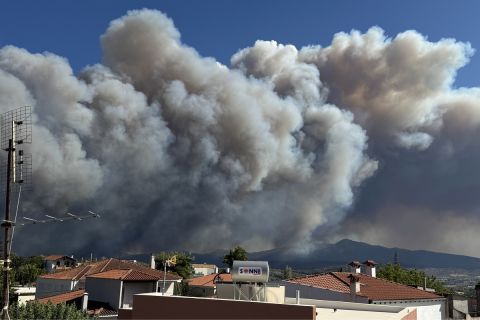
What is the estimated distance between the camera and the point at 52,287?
76.0m

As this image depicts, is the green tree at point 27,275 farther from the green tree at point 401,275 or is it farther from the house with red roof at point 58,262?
the green tree at point 401,275

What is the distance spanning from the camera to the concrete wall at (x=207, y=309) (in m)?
20.6

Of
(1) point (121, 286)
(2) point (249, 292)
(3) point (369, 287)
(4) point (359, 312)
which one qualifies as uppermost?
(3) point (369, 287)

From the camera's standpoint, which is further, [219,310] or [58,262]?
[58,262]

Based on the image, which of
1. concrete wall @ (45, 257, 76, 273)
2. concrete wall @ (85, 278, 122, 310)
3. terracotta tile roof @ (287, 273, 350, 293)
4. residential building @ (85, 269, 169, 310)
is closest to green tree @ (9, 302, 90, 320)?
terracotta tile roof @ (287, 273, 350, 293)

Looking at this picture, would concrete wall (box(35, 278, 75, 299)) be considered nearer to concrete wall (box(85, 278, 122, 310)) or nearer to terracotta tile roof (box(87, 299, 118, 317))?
concrete wall (box(85, 278, 122, 310))

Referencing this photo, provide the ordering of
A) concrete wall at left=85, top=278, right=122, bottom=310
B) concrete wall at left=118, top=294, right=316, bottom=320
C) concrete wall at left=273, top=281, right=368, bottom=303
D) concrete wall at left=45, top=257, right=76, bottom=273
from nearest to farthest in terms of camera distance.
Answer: concrete wall at left=118, top=294, right=316, bottom=320 → concrete wall at left=273, top=281, right=368, bottom=303 → concrete wall at left=85, top=278, right=122, bottom=310 → concrete wall at left=45, top=257, right=76, bottom=273

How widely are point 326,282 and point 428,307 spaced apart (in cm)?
1054

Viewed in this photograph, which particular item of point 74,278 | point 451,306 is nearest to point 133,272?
point 74,278

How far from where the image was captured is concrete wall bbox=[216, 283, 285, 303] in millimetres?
24047

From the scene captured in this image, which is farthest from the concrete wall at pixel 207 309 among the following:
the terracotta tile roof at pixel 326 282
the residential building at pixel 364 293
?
the terracotta tile roof at pixel 326 282

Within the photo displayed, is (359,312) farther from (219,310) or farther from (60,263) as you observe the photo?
(60,263)

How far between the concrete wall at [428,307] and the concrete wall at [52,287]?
4769 centimetres

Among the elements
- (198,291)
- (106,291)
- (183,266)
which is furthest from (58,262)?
(106,291)
